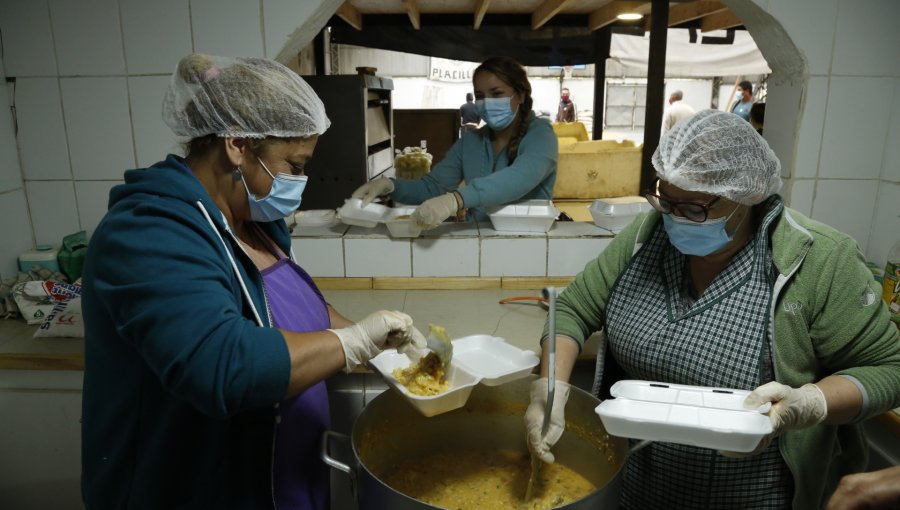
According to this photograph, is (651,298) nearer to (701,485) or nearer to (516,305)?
(701,485)

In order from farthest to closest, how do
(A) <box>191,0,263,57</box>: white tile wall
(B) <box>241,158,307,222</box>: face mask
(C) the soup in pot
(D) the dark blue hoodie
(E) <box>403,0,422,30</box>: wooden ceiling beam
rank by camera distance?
(E) <box>403,0,422,30</box>: wooden ceiling beam → (A) <box>191,0,263,57</box>: white tile wall → (C) the soup in pot → (B) <box>241,158,307,222</box>: face mask → (D) the dark blue hoodie

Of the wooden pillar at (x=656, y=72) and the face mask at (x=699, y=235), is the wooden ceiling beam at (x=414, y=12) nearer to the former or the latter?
the wooden pillar at (x=656, y=72)

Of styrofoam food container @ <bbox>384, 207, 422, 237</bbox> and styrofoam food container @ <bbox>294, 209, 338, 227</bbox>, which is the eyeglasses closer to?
styrofoam food container @ <bbox>384, 207, 422, 237</bbox>

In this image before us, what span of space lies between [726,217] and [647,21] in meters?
4.24

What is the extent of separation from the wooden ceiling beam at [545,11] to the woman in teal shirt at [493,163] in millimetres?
1299

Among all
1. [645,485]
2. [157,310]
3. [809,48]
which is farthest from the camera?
[809,48]

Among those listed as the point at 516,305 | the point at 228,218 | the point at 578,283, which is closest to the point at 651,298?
the point at 578,283

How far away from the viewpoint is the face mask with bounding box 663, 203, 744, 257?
1.29m

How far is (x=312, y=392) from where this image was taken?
1.30m

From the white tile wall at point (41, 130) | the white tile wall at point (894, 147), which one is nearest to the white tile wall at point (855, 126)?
the white tile wall at point (894, 147)

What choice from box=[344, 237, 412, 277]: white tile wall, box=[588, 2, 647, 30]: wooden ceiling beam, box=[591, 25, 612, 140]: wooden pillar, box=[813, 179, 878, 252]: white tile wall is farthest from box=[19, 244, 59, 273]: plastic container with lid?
box=[591, 25, 612, 140]: wooden pillar

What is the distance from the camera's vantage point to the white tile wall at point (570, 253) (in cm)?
A: 226

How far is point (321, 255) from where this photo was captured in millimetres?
2273

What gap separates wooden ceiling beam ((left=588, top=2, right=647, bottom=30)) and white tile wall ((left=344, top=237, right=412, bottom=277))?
8.99 ft
